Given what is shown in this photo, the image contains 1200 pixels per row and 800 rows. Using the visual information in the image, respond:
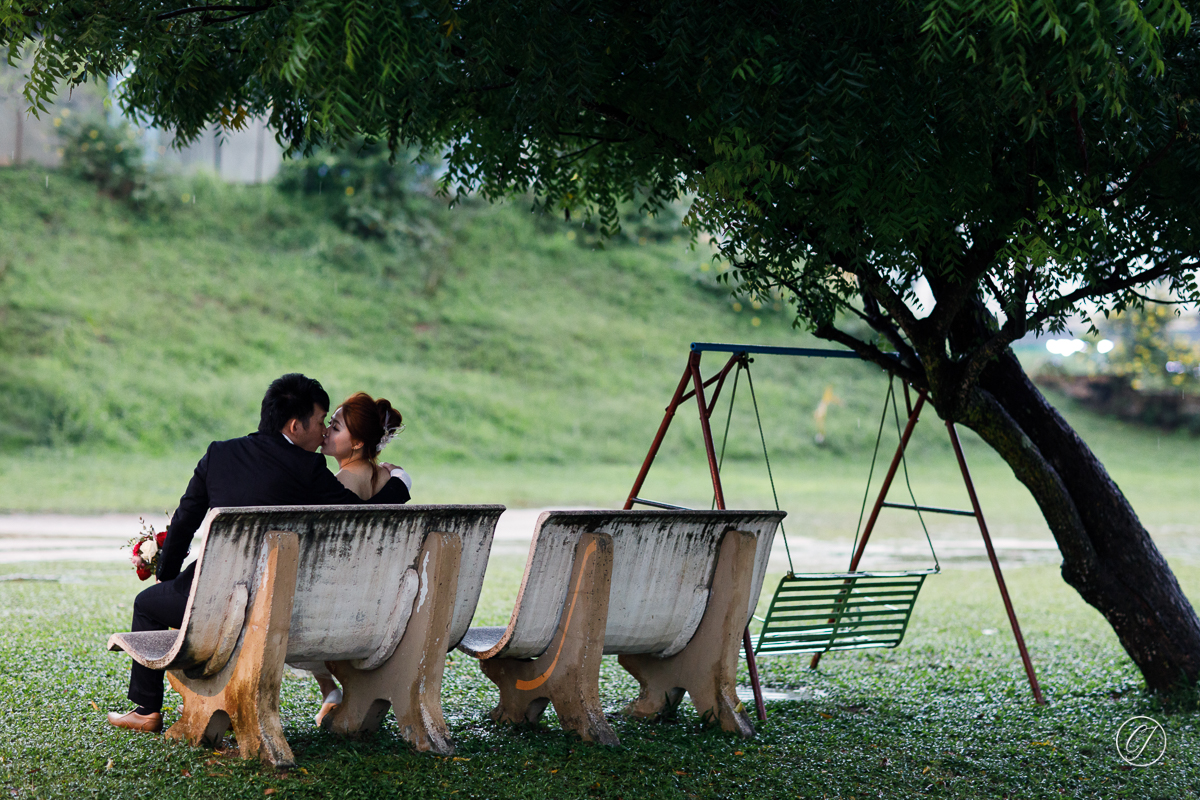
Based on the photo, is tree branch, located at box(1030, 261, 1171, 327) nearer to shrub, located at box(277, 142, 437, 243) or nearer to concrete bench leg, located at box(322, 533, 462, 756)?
concrete bench leg, located at box(322, 533, 462, 756)

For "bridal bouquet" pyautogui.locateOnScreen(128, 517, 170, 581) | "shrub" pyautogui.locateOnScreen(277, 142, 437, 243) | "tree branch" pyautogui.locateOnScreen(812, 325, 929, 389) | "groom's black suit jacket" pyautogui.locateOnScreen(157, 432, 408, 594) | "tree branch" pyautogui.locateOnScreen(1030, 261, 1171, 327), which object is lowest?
"bridal bouquet" pyautogui.locateOnScreen(128, 517, 170, 581)

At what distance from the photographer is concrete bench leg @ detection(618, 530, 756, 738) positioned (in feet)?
16.6

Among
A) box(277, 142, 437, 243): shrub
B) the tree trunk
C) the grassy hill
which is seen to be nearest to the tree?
the tree trunk

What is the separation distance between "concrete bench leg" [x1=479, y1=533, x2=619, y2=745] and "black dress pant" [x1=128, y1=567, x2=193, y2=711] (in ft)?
4.38

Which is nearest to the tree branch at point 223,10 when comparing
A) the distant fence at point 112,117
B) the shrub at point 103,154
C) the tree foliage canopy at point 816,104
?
the tree foliage canopy at point 816,104

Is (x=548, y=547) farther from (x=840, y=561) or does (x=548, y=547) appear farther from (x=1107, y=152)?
(x=840, y=561)

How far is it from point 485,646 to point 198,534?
4.38 feet

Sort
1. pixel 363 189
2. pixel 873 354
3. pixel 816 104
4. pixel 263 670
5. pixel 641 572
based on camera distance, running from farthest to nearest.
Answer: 1. pixel 363 189
2. pixel 873 354
3. pixel 641 572
4. pixel 816 104
5. pixel 263 670

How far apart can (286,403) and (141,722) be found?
146cm

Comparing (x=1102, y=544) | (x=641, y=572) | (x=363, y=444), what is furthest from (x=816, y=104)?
(x=1102, y=544)

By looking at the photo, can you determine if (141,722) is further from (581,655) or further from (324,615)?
(581,655)

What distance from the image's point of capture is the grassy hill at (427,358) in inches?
790

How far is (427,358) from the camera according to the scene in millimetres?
25188

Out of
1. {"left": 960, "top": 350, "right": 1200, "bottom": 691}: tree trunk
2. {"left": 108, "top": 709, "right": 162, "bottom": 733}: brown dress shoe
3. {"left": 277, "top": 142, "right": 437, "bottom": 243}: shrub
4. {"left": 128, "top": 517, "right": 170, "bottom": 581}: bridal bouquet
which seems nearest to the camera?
{"left": 108, "top": 709, "right": 162, "bottom": 733}: brown dress shoe
